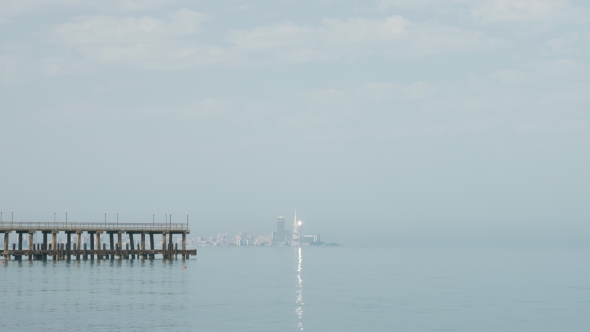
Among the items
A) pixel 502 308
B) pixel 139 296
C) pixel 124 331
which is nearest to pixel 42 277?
pixel 139 296

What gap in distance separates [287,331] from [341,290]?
33074 mm

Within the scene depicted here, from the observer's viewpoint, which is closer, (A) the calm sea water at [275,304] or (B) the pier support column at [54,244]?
(A) the calm sea water at [275,304]

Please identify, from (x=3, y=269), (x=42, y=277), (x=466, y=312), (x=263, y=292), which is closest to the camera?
(x=466, y=312)

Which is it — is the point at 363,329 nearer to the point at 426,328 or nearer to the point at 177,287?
the point at 426,328

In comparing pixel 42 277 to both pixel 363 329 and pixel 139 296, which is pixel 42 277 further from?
pixel 363 329

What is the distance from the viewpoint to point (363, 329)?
50625mm

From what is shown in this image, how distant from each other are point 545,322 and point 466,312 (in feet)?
22.4

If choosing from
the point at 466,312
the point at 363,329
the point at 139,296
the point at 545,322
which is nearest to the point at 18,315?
the point at 139,296

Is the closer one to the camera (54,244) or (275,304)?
(275,304)

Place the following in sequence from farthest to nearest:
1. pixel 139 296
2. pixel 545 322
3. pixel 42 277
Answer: pixel 42 277, pixel 139 296, pixel 545 322

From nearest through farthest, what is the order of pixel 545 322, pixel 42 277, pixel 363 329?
pixel 363 329
pixel 545 322
pixel 42 277

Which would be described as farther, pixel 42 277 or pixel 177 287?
pixel 42 277

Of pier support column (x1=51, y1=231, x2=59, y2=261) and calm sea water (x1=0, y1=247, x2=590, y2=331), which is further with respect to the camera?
pier support column (x1=51, y1=231, x2=59, y2=261)

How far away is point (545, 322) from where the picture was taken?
55906mm
